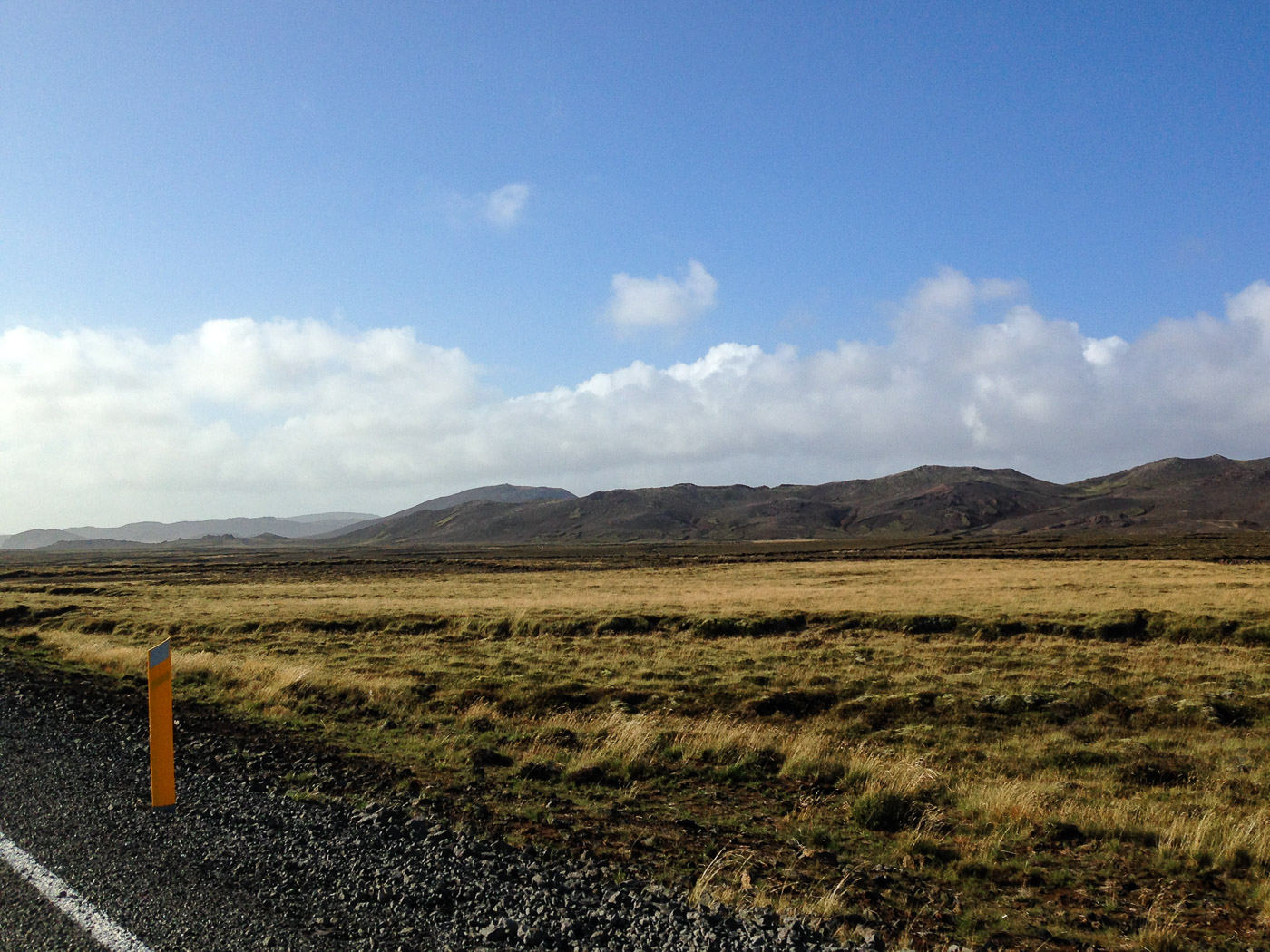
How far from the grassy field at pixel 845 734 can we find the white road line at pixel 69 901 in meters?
2.70

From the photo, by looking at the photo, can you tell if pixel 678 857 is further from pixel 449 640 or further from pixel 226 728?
pixel 449 640

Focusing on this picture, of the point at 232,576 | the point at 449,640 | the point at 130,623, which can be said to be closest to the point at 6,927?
the point at 449,640

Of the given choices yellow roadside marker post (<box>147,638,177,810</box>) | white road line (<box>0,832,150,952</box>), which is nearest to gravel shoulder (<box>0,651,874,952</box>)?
white road line (<box>0,832,150,952</box>)

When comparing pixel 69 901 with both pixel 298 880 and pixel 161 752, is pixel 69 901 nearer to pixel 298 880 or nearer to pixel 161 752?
pixel 298 880

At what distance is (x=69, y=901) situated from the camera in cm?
540

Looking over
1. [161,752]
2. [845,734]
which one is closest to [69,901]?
[161,752]

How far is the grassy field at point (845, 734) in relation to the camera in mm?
6906

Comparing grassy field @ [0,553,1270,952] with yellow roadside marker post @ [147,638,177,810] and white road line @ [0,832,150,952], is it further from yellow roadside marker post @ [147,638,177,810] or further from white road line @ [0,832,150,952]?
white road line @ [0,832,150,952]

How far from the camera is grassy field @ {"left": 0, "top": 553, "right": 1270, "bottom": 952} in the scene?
6906 mm

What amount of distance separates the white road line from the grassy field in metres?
2.70

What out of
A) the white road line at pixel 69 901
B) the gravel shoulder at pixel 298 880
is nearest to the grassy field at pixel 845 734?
the gravel shoulder at pixel 298 880

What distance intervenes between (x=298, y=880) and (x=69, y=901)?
1549mm

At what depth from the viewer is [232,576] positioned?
78.9 m

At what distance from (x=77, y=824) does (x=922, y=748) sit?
12.2 m
